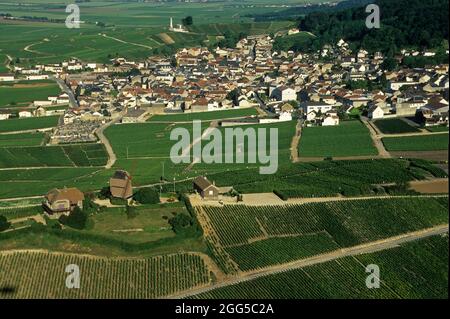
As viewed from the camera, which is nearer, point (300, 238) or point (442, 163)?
point (300, 238)

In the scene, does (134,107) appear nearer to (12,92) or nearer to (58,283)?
(12,92)

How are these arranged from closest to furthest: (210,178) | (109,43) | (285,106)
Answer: (210,178) < (285,106) < (109,43)

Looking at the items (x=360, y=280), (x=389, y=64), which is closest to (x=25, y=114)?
(x=389, y=64)

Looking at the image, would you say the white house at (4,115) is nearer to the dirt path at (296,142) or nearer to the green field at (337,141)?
the dirt path at (296,142)

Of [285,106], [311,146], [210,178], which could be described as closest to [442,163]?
[311,146]

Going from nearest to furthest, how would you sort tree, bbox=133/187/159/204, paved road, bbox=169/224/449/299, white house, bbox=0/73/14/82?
paved road, bbox=169/224/449/299 → tree, bbox=133/187/159/204 → white house, bbox=0/73/14/82

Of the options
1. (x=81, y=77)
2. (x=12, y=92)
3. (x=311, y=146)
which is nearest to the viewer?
(x=311, y=146)

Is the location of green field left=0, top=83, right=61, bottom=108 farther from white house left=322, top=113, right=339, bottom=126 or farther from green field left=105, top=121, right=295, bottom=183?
white house left=322, top=113, right=339, bottom=126

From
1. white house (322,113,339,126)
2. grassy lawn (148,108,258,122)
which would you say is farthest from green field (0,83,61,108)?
white house (322,113,339,126)
